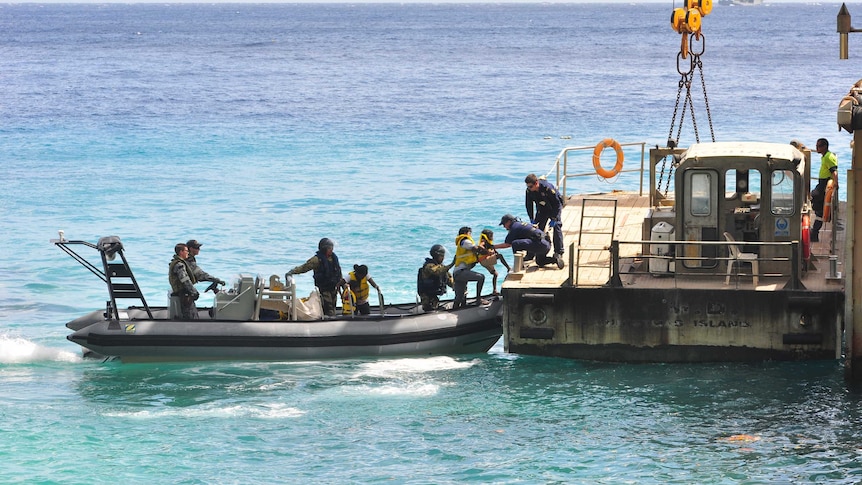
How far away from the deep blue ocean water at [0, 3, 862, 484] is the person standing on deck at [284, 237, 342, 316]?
112 cm

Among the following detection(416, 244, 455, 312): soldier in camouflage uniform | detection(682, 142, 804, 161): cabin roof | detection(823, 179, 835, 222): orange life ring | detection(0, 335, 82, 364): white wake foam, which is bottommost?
detection(0, 335, 82, 364): white wake foam

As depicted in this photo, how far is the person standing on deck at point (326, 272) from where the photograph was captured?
60.6 feet

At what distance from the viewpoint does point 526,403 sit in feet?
56.5

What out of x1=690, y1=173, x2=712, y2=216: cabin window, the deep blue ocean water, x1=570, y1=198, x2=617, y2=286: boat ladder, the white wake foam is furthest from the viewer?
the white wake foam

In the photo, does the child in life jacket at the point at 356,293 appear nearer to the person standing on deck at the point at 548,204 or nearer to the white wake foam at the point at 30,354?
the person standing on deck at the point at 548,204

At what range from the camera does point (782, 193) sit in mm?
17500

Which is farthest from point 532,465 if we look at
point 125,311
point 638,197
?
point 638,197

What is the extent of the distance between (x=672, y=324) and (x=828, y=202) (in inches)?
175

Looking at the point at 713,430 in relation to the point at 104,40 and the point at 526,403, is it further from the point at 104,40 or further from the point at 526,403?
the point at 104,40

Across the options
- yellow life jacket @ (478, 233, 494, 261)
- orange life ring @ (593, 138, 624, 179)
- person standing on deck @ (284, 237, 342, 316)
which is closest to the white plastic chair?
yellow life jacket @ (478, 233, 494, 261)

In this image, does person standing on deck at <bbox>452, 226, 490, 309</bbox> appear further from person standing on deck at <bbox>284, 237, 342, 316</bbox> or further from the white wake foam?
the white wake foam

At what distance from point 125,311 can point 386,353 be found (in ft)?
13.6

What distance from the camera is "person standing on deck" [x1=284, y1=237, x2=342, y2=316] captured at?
18.5 m

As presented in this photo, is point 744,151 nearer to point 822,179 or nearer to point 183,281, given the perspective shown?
point 822,179
